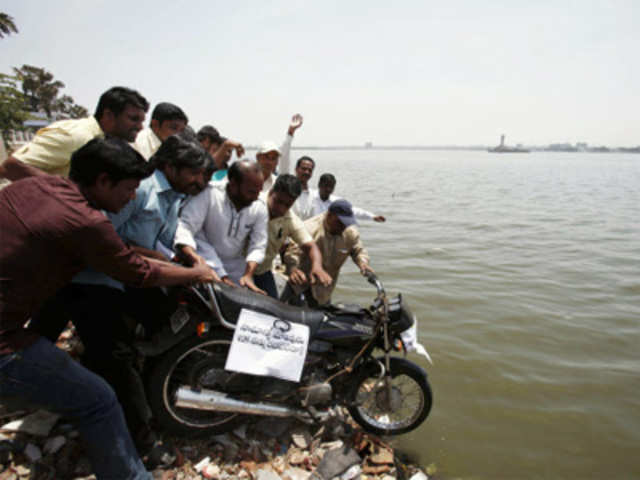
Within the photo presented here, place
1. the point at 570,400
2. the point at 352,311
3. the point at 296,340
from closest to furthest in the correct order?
the point at 296,340 → the point at 352,311 → the point at 570,400

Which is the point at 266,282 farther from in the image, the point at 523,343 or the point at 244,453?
the point at 523,343

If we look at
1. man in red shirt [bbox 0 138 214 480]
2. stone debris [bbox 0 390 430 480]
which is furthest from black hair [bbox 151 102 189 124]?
stone debris [bbox 0 390 430 480]

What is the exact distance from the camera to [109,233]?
5.28ft

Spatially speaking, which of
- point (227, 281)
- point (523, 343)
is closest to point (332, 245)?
point (227, 281)

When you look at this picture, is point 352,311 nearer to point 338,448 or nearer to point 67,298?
point 338,448

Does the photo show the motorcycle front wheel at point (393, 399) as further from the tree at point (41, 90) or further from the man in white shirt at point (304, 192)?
the tree at point (41, 90)

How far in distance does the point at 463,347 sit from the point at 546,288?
320 centimetres

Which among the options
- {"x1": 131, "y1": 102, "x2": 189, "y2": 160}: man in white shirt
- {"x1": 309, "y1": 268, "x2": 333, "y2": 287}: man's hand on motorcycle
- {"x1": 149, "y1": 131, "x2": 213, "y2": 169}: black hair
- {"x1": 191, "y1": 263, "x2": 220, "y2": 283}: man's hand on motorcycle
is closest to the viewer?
{"x1": 191, "y1": 263, "x2": 220, "y2": 283}: man's hand on motorcycle

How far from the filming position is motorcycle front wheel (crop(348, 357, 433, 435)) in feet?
9.09

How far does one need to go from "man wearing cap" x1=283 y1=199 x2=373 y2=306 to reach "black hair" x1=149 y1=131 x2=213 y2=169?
1.35 meters

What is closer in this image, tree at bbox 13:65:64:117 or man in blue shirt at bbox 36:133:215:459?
man in blue shirt at bbox 36:133:215:459

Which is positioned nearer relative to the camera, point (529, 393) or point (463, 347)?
point (529, 393)

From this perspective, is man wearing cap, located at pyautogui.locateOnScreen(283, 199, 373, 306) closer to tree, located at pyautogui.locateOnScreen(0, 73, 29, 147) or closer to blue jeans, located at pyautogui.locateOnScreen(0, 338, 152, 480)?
blue jeans, located at pyautogui.locateOnScreen(0, 338, 152, 480)

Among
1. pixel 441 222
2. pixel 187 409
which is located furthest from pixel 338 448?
pixel 441 222
